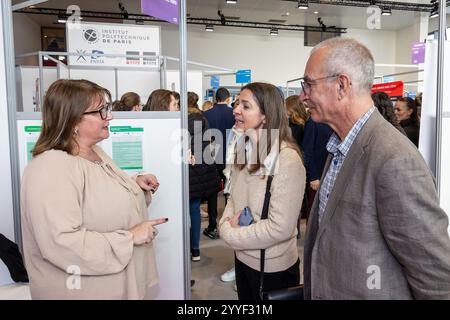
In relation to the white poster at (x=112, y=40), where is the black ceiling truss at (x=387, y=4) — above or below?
above

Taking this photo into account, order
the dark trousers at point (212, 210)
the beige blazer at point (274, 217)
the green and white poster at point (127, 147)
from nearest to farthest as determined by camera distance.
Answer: the beige blazer at point (274, 217), the green and white poster at point (127, 147), the dark trousers at point (212, 210)

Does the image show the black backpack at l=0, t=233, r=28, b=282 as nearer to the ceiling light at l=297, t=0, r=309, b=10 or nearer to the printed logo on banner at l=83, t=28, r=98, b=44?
the printed logo on banner at l=83, t=28, r=98, b=44

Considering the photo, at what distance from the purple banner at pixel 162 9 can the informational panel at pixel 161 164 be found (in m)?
0.49

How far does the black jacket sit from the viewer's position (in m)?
3.30

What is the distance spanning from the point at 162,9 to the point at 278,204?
1.14 m

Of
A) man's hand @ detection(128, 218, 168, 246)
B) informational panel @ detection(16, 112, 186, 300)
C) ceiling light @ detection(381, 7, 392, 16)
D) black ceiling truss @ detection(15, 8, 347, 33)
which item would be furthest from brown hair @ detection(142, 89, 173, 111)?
ceiling light @ detection(381, 7, 392, 16)

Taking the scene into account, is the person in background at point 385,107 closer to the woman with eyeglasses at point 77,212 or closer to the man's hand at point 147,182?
the man's hand at point 147,182

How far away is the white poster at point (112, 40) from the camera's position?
19.1ft

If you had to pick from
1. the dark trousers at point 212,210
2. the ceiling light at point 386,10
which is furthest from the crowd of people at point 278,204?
the ceiling light at point 386,10

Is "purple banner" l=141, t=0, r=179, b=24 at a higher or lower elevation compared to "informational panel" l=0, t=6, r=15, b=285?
higher

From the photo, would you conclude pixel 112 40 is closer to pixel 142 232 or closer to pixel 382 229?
pixel 142 232
